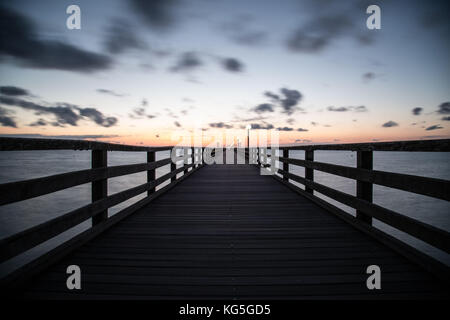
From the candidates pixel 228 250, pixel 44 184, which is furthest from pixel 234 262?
pixel 44 184

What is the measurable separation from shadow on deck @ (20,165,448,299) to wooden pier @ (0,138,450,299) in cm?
1

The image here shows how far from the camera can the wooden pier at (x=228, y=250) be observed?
2172mm

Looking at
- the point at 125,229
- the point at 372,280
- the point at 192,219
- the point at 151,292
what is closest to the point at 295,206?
the point at 192,219

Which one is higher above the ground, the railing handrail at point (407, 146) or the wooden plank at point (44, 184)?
the railing handrail at point (407, 146)

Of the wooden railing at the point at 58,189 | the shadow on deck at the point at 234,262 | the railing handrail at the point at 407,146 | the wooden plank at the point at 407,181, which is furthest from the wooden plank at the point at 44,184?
the railing handrail at the point at 407,146

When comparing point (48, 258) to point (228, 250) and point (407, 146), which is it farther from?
point (407, 146)

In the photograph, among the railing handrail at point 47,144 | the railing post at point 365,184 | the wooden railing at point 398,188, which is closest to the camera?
the railing handrail at point 47,144

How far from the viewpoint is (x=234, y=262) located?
107 inches

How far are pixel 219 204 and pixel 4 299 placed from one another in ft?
12.5

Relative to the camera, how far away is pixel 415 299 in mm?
2074

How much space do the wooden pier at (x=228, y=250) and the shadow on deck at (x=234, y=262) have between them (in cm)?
1

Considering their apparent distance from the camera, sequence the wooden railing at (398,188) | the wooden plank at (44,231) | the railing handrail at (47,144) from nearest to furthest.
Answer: the wooden plank at (44,231)
the railing handrail at (47,144)
the wooden railing at (398,188)

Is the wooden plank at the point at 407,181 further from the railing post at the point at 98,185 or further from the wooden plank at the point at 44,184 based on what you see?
the railing post at the point at 98,185

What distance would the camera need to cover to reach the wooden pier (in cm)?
217
